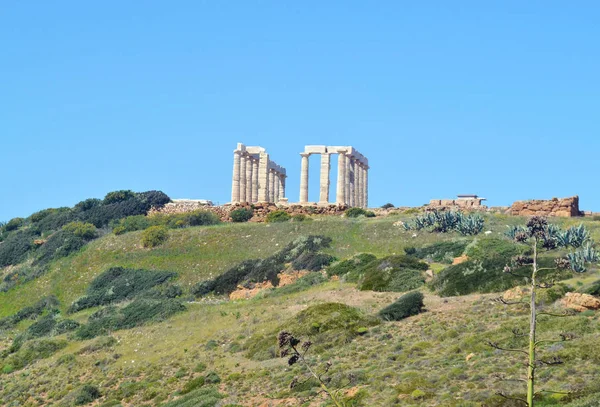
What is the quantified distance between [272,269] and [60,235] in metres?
25.7

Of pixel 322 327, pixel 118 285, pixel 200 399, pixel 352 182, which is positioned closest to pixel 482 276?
pixel 322 327

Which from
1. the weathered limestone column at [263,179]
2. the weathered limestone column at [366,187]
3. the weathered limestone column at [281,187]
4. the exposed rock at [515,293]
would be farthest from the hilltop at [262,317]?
the weathered limestone column at [281,187]

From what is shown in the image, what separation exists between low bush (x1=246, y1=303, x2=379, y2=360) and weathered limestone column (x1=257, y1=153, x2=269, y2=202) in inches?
1668

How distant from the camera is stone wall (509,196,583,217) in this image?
65.2 meters

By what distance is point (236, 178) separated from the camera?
8431 centimetres

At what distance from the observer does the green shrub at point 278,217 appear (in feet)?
241

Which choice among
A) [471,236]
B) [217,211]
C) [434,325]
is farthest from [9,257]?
[434,325]

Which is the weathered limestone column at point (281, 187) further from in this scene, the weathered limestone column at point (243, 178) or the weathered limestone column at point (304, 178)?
the weathered limestone column at point (304, 178)

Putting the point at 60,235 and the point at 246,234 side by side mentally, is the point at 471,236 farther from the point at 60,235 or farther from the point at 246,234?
the point at 60,235

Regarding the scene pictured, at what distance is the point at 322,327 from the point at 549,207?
32.4 meters

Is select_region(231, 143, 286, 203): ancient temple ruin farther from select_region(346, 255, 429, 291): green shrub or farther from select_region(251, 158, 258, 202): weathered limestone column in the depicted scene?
select_region(346, 255, 429, 291): green shrub

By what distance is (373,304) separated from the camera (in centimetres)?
4284

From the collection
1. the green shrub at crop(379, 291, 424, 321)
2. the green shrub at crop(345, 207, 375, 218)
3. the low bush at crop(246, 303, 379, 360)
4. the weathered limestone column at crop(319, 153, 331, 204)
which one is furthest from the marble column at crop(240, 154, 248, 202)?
the green shrub at crop(379, 291, 424, 321)

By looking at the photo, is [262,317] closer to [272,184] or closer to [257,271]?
[257,271]
